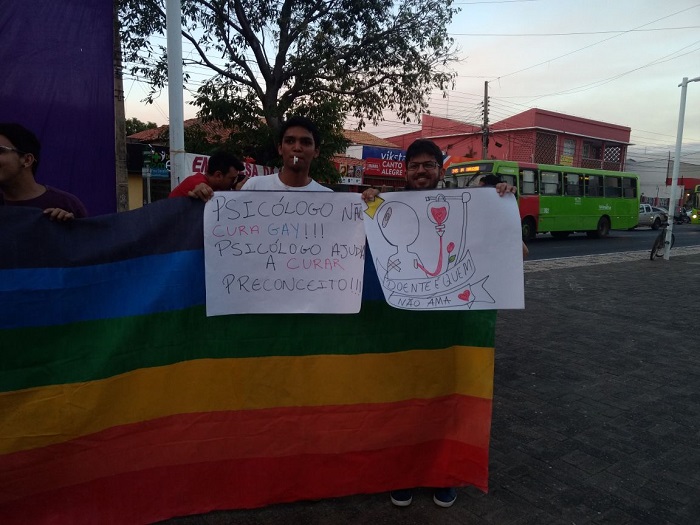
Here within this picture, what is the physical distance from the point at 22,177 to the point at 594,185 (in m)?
23.2

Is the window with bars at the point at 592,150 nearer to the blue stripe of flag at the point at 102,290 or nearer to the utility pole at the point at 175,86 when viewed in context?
the utility pole at the point at 175,86

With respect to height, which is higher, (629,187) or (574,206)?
(629,187)

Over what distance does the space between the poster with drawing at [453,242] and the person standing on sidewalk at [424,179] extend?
0.06 m

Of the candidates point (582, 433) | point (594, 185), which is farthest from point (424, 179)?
point (594, 185)

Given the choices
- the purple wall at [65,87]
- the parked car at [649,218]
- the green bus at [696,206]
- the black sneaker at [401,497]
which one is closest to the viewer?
the black sneaker at [401,497]

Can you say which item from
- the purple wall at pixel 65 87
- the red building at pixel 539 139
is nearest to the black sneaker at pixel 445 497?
the purple wall at pixel 65 87

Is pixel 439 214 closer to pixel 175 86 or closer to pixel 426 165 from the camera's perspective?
pixel 426 165

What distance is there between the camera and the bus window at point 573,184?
20.5m

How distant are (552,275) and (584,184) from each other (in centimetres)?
1293

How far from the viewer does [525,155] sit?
32219mm

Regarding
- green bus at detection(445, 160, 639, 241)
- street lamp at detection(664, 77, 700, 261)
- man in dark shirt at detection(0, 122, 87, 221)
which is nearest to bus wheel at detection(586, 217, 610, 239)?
green bus at detection(445, 160, 639, 241)

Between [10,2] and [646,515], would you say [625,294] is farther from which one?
[10,2]

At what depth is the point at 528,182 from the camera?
1922cm

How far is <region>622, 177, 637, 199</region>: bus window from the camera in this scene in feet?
76.1
